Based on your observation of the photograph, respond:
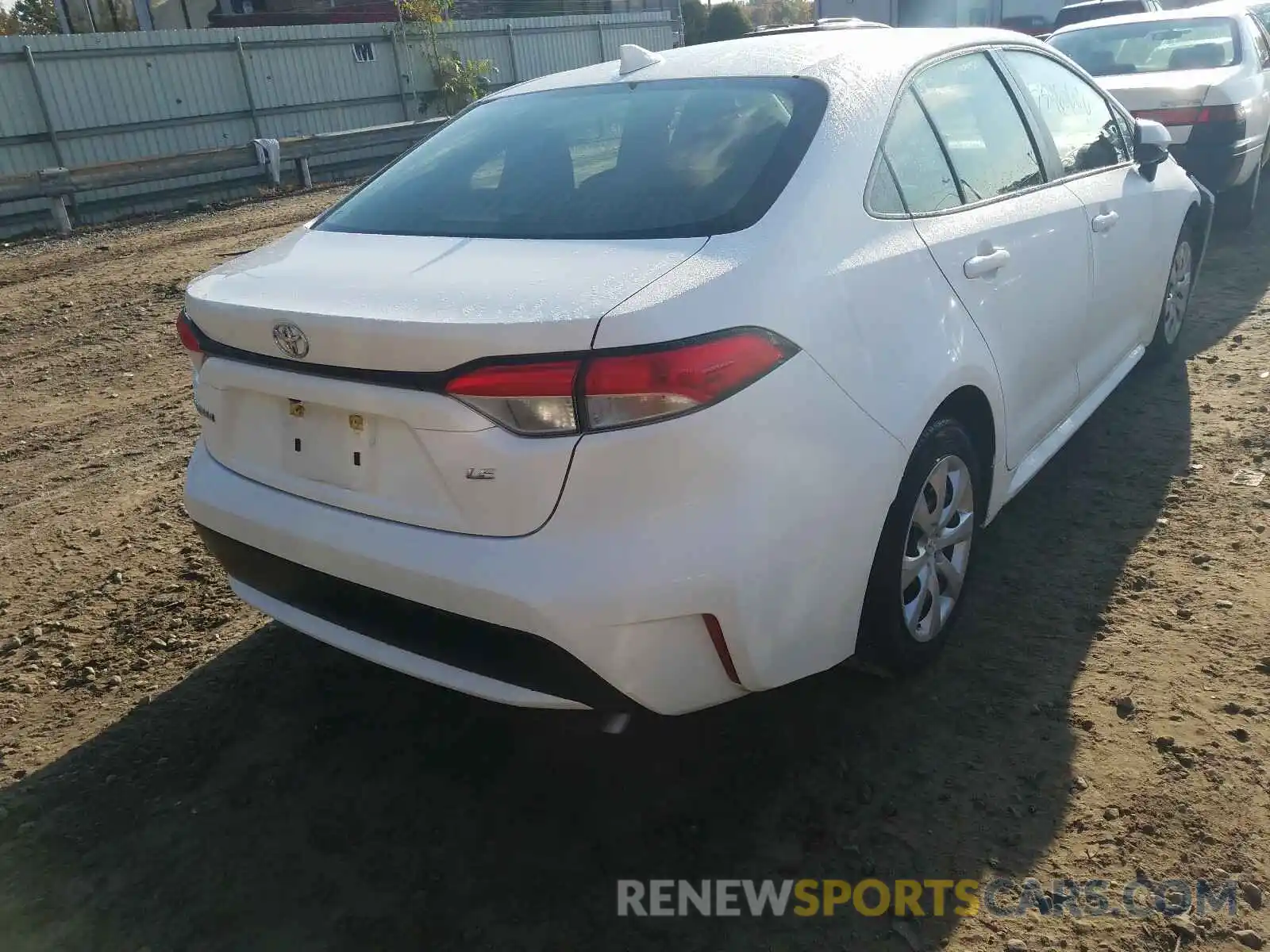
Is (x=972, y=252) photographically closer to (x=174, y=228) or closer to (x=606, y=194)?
(x=606, y=194)

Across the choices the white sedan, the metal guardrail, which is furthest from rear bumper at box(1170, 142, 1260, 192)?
the metal guardrail

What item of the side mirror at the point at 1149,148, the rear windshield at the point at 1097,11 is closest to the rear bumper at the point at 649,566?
the side mirror at the point at 1149,148

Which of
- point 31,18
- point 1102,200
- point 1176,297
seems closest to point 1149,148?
point 1102,200

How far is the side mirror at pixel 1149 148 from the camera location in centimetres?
423

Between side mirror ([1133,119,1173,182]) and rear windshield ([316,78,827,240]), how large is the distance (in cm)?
229

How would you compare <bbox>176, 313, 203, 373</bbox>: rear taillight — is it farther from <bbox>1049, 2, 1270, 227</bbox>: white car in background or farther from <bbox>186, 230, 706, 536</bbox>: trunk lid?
<bbox>1049, 2, 1270, 227</bbox>: white car in background

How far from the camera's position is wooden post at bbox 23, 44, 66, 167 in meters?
13.5

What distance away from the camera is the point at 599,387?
1.95 m

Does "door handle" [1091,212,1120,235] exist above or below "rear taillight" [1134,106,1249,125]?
above

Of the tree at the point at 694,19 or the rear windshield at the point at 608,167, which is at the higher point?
the tree at the point at 694,19

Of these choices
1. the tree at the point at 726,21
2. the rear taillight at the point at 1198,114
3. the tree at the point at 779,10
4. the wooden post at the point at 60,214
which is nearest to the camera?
the rear taillight at the point at 1198,114

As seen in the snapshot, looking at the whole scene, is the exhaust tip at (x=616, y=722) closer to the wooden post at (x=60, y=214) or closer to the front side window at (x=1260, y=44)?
the front side window at (x=1260, y=44)

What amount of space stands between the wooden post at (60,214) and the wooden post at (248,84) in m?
5.58

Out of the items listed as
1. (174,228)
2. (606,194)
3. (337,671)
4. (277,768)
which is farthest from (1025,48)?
(174,228)
